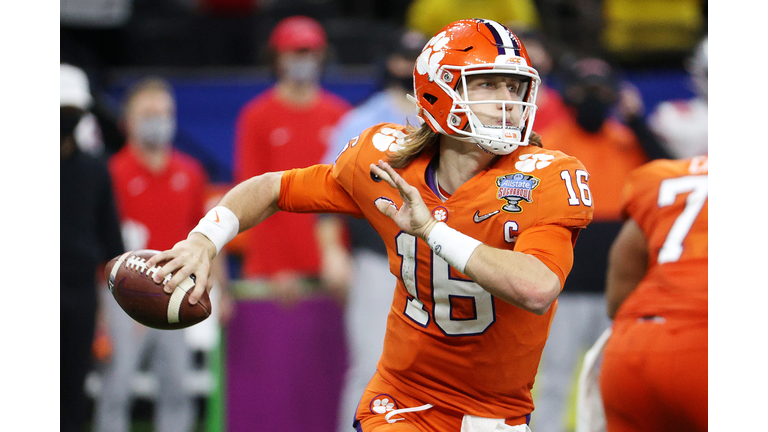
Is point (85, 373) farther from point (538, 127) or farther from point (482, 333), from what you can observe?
point (538, 127)

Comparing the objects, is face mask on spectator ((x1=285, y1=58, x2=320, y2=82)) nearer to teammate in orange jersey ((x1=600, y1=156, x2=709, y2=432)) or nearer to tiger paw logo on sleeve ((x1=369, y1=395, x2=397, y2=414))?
teammate in orange jersey ((x1=600, y1=156, x2=709, y2=432))

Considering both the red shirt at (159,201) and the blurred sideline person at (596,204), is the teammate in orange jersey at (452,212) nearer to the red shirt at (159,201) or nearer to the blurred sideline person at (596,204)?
the blurred sideline person at (596,204)

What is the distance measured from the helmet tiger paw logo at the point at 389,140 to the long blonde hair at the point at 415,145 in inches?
1.0

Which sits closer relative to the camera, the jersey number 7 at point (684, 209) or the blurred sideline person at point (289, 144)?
the jersey number 7 at point (684, 209)

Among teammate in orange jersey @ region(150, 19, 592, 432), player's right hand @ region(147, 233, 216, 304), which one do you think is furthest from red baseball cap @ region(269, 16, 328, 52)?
player's right hand @ region(147, 233, 216, 304)

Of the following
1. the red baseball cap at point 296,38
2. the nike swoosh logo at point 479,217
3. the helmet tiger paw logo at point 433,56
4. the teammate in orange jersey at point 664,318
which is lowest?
the teammate in orange jersey at point 664,318

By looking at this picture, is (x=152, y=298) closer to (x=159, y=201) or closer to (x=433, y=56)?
(x=433, y=56)

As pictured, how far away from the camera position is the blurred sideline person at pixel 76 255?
486 cm

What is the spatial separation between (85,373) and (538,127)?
11.7 ft

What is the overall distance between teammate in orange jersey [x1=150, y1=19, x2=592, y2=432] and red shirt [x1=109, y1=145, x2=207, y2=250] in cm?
324

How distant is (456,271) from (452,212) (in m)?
0.20

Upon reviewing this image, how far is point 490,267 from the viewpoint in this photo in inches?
99.7

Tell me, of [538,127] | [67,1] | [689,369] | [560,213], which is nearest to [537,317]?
[560,213]

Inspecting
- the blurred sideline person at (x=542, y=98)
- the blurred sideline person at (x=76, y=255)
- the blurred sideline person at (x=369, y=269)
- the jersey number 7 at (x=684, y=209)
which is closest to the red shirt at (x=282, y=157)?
the blurred sideline person at (x=369, y=269)
